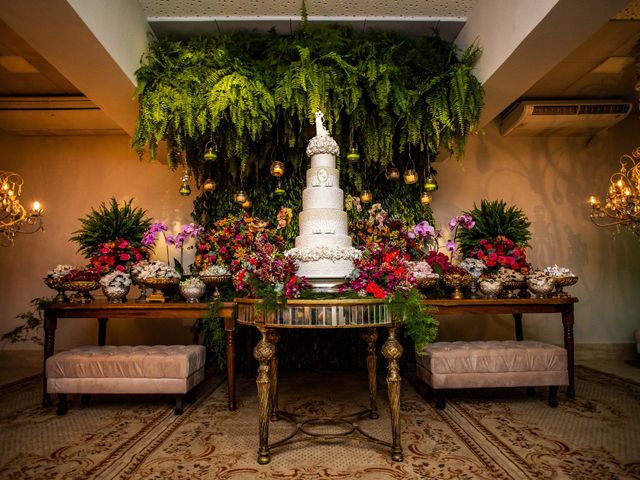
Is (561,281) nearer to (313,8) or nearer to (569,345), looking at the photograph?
(569,345)

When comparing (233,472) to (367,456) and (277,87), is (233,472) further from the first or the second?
(277,87)

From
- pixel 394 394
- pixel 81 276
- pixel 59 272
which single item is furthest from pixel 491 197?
pixel 59 272

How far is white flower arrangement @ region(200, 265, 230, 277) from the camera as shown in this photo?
3.80 metres

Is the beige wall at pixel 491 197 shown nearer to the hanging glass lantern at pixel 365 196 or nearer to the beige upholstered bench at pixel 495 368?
the hanging glass lantern at pixel 365 196

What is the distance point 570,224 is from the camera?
579 cm

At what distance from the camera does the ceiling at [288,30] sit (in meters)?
3.83

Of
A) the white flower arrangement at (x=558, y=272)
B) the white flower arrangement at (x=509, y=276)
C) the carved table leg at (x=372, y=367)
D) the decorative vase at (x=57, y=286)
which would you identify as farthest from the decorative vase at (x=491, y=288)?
the decorative vase at (x=57, y=286)

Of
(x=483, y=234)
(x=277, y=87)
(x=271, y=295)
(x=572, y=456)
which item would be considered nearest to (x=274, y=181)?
(x=277, y=87)

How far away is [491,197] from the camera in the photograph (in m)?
5.77

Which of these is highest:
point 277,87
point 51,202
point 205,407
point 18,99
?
point 18,99

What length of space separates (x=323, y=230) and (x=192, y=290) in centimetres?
155

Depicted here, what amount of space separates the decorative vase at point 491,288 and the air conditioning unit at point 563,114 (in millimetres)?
2641

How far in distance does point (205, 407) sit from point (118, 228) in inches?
91.3

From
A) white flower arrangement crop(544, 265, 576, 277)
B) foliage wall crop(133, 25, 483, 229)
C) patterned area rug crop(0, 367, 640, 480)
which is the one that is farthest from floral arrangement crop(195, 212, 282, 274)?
white flower arrangement crop(544, 265, 576, 277)
